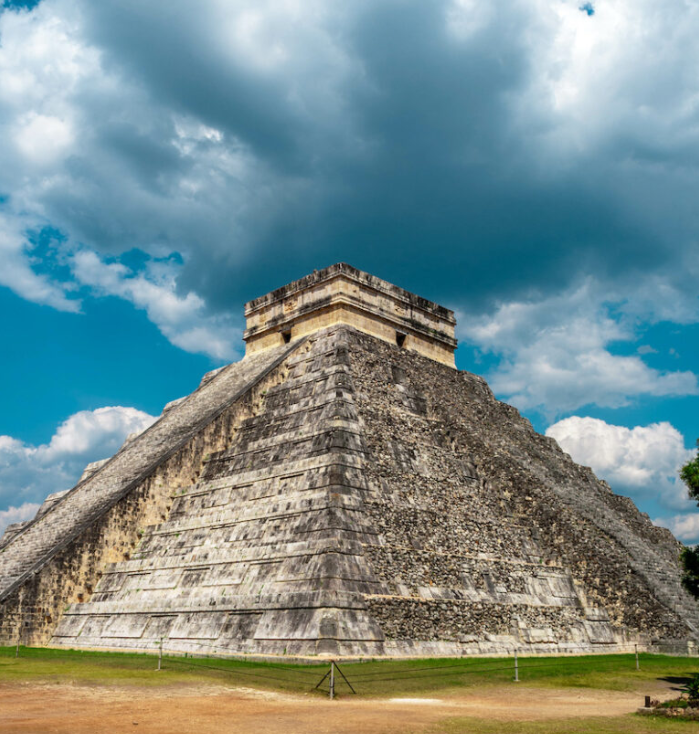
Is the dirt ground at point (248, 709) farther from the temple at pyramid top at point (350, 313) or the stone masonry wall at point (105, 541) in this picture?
the temple at pyramid top at point (350, 313)

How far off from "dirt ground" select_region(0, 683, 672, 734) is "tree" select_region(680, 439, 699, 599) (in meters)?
2.32

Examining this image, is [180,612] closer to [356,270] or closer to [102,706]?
[102,706]

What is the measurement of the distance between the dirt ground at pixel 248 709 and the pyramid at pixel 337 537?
7.42ft

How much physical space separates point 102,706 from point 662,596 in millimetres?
13058

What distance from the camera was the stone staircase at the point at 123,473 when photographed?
16.2 metres

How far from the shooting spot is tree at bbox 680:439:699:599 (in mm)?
11680

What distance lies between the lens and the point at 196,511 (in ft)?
51.4

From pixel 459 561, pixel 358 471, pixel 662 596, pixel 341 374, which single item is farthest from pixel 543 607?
pixel 341 374

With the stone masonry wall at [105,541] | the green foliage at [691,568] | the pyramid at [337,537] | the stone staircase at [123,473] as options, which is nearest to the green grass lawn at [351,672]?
the pyramid at [337,537]

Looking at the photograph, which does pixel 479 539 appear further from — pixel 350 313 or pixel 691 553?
pixel 350 313

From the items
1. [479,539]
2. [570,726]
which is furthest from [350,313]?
[570,726]

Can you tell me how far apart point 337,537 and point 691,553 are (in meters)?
5.72

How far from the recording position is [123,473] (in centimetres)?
1888

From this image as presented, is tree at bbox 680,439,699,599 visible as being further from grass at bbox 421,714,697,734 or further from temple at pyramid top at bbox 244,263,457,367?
temple at pyramid top at bbox 244,263,457,367
